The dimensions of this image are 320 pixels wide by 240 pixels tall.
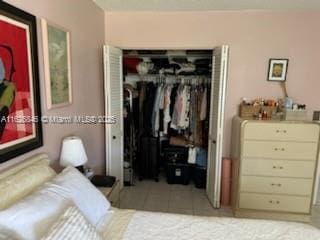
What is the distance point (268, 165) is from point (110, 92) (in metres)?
1.92

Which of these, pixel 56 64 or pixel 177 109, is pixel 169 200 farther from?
pixel 56 64

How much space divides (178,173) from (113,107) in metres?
1.43

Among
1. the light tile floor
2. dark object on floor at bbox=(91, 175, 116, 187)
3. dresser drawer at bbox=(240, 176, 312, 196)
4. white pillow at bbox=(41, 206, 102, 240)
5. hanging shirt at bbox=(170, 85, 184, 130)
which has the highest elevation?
hanging shirt at bbox=(170, 85, 184, 130)

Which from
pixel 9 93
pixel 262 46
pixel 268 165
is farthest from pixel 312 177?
pixel 9 93

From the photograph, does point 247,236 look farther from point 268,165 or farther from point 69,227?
point 268,165

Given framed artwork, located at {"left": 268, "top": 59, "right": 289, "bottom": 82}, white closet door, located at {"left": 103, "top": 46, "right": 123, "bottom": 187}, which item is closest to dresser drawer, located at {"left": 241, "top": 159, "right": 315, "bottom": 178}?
framed artwork, located at {"left": 268, "top": 59, "right": 289, "bottom": 82}

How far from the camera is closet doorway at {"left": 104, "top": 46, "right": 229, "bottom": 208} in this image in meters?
3.42

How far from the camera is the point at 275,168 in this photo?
2.60 metres

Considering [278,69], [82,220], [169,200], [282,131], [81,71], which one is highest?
[278,69]

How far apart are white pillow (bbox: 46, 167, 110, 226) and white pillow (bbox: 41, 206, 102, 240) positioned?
0.57 ft

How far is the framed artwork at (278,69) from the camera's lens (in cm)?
288

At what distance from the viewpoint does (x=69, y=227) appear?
1108 millimetres

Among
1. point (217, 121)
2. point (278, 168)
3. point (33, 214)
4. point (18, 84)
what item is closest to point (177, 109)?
point (217, 121)

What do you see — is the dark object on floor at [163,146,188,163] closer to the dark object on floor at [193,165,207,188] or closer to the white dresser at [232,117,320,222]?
the dark object on floor at [193,165,207,188]
